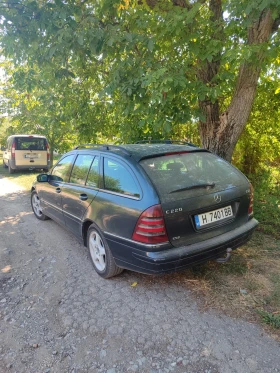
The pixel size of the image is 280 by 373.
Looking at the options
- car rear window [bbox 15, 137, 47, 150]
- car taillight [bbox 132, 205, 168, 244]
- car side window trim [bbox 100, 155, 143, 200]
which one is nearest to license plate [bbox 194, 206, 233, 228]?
car taillight [bbox 132, 205, 168, 244]

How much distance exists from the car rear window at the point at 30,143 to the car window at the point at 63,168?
8615 millimetres

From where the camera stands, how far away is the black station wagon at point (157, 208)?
2.57 meters

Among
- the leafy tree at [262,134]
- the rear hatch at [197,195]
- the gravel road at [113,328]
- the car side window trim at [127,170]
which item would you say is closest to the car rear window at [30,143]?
the leafy tree at [262,134]

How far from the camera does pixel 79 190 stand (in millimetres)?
3678

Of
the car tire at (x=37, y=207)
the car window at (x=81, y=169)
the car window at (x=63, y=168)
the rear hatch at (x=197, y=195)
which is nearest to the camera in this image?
the rear hatch at (x=197, y=195)

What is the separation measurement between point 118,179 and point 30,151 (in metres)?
10.9

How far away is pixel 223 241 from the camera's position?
2848 mm

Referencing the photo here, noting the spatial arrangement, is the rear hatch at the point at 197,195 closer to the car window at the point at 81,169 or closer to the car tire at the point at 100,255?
the car tire at the point at 100,255

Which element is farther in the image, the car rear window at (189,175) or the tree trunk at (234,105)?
the tree trunk at (234,105)

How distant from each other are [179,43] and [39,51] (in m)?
2.54

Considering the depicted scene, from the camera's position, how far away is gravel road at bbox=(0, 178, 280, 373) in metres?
2.02

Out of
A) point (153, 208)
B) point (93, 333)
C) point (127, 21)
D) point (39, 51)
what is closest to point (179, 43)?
point (127, 21)

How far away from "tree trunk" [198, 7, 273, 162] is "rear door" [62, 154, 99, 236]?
2.47 m

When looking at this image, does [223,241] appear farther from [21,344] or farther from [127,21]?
[127,21]
